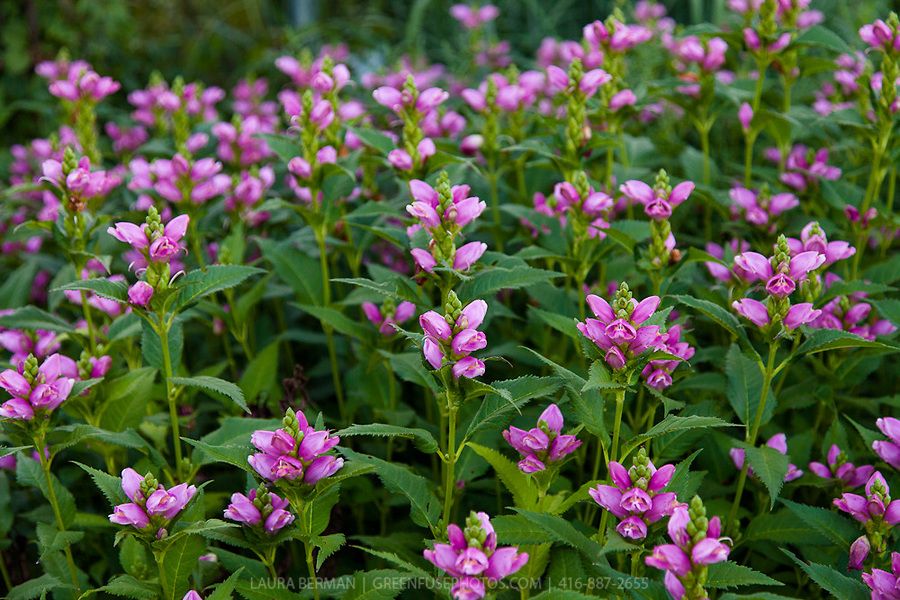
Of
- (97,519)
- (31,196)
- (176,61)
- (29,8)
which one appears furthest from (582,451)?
(176,61)

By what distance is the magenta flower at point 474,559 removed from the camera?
51.6 inches

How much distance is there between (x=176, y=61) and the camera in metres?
5.40

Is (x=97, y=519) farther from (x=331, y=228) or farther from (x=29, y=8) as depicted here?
(x=29, y=8)

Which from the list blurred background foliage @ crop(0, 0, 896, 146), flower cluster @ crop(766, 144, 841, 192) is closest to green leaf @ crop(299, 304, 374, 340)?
flower cluster @ crop(766, 144, 841, 192)

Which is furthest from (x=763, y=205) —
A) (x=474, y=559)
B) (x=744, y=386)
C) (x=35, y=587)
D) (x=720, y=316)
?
(x=35, y=587)

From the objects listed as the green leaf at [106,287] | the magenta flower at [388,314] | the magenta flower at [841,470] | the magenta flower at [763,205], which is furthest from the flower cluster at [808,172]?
the green leaf at [106,287]

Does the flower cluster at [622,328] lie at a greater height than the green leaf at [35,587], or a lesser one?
greater

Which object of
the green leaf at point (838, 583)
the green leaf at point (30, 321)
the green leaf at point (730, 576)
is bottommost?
the green leaf at point (838, 583)

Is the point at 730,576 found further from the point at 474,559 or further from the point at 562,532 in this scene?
the point at 474,559

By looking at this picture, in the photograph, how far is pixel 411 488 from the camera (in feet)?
5.62

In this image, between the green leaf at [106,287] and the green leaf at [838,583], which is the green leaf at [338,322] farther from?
the green leaf at [838,583]

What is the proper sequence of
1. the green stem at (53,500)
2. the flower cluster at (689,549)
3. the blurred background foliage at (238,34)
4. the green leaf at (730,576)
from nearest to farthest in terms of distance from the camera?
1. the flower cluster at (689,549)
2. the green leaf at (730,576)
3. the green stem at (53,500)
4. the blurred background foliage at (238,34)

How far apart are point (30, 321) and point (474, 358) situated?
115 cm

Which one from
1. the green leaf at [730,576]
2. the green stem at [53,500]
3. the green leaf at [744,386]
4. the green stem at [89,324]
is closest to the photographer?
the green leaf at [730,576]
